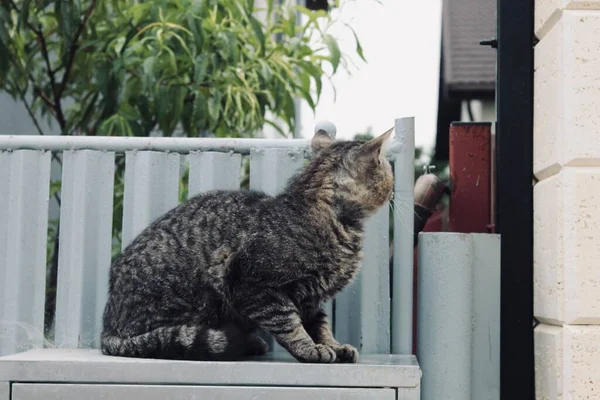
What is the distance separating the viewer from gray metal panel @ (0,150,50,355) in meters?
2.33

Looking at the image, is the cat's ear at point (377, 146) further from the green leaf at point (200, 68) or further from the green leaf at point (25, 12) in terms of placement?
the green leaf at point (25, 12)

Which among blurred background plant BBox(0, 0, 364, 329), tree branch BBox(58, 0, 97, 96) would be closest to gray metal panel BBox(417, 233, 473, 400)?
blurred background plant BBox(0, 0, 364, 329)

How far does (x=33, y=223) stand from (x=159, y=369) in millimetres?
765

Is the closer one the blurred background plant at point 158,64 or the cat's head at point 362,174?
the cat's head at point 362,174

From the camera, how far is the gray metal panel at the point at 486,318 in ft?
6.97

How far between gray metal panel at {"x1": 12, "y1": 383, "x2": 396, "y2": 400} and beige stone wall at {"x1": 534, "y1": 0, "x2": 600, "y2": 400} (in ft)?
1.25

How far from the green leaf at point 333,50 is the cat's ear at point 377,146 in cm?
142

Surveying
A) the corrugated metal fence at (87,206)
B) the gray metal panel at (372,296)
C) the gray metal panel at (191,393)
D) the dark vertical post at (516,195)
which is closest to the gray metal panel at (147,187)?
the corrugated metal fence at (87,206)

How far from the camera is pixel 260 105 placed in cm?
397

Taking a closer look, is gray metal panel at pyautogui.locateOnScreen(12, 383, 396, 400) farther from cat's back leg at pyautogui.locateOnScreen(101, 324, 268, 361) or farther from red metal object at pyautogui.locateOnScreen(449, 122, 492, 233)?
red metal object at pyautogui.locateOnScreen(449, 122, 492, 233)

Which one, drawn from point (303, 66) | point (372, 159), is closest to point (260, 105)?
point (303, 66)

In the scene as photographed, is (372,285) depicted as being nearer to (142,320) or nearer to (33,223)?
(142,320)

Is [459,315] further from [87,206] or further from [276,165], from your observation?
[87,206]

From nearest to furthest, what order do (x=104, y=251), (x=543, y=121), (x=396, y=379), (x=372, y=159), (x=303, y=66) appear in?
(x=396, y=379), (x=543, y=121), (x=372, y=159), (x=104, y=251), (x=303, y=66)
